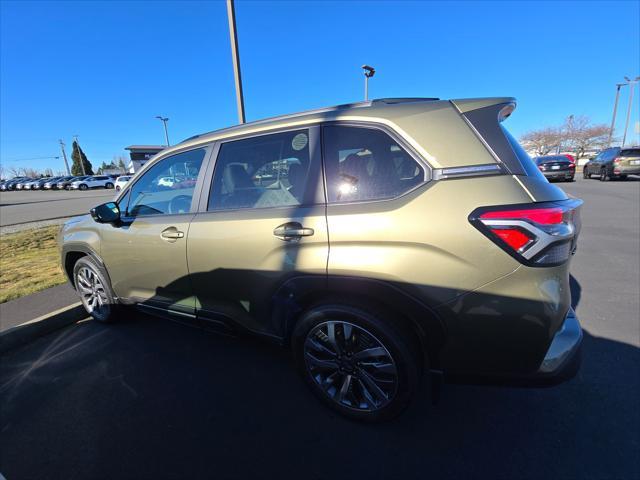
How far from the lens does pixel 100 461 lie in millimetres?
1966

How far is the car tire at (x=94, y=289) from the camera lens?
3.37 metres

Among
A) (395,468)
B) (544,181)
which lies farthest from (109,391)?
(544,181)

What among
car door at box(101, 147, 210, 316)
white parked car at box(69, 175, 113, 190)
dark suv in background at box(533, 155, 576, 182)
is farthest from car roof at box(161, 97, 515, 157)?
white parked car at box(69, 175, 113, 190)

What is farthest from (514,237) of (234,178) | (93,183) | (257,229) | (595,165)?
(93,183)

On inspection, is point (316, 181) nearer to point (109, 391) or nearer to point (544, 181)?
point (544, 181)

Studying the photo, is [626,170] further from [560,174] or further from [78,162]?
[78,162]

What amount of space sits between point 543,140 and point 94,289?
6838 cm

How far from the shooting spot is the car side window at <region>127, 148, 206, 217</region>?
2748mm

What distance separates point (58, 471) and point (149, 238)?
1.62 metres

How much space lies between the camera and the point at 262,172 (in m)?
2.48

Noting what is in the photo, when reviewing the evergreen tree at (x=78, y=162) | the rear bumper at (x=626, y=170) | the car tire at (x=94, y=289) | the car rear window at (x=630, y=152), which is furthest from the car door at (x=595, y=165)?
the evergreen tree at (x=78, y=162)

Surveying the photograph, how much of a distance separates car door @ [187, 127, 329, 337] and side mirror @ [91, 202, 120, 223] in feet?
3.37

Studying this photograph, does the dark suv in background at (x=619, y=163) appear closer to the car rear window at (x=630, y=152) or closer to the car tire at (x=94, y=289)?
the car rear window at (x=630, y=152)

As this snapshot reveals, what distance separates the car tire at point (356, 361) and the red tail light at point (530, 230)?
0.75 m
